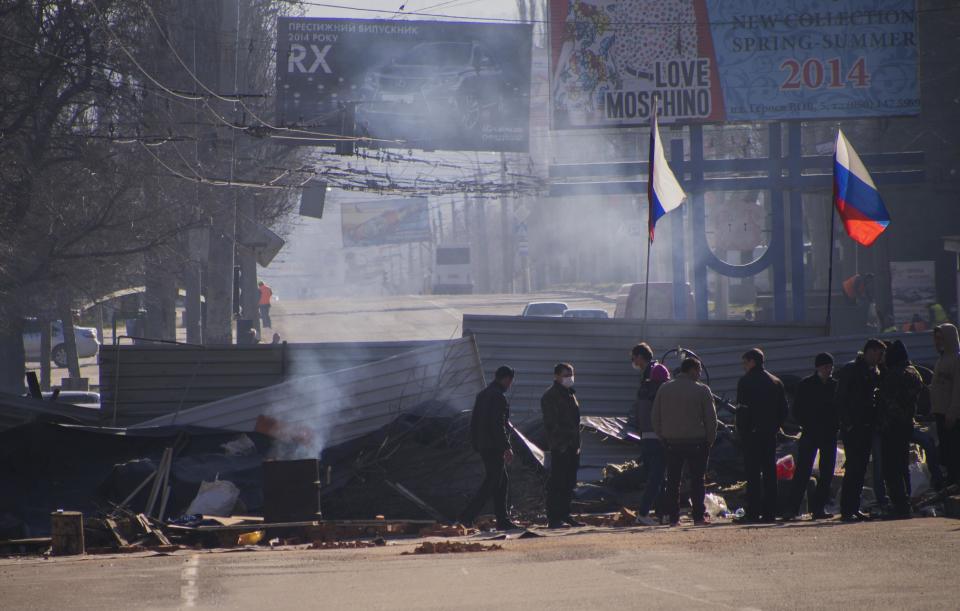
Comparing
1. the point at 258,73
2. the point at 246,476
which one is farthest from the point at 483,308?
the point at 246,476

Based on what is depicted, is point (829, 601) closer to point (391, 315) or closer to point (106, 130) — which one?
point (106, 130)

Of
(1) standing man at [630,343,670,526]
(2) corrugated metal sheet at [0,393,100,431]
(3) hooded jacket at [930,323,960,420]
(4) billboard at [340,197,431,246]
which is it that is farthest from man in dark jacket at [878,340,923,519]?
(4) billboard at [340,197,431,246]

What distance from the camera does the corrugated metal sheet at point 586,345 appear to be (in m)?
17.2

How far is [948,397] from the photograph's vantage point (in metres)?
10.8

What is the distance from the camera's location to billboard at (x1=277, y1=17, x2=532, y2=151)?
95.9 feet

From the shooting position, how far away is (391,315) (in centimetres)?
5603

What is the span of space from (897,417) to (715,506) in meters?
2.39

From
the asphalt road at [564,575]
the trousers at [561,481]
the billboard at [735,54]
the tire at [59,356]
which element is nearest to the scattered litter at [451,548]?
the asphalt road at [564,575]

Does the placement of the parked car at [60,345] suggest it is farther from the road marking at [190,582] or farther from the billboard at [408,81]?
the road marking at [190,582]

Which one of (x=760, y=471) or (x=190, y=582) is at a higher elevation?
(x=760, y=471)

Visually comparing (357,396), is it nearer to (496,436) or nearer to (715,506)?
(496,436)

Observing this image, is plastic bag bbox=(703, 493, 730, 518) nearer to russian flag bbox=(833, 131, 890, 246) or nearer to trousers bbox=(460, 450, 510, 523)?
trousers bbox=(460, 450, 510, 523)

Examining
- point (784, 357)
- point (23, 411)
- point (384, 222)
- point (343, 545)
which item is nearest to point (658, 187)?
point (784, 357)

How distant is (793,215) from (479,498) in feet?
56.3
